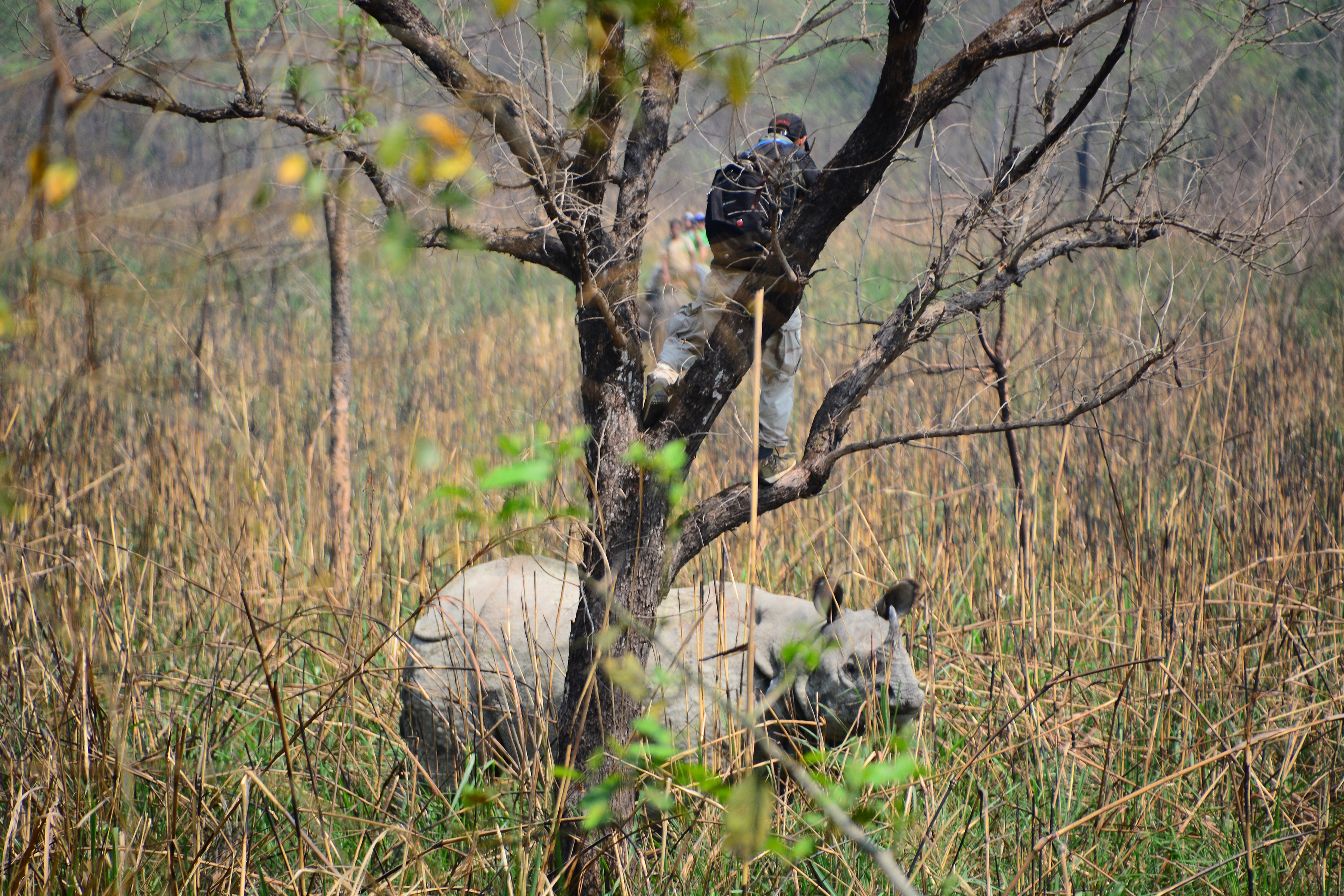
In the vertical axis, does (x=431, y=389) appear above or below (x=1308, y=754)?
above

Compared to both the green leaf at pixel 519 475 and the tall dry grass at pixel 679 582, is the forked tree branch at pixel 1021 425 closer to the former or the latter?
the tall dry grass at pixel 679 582

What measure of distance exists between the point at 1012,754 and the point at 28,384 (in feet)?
15.6

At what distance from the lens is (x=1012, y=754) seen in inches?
97.4

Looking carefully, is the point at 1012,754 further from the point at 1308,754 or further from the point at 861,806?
the point at 1308,754

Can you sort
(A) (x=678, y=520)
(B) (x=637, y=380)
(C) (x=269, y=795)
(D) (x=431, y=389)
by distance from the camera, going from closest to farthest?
(C) (x=269, y=795)
(A) (x=678, y=520)
(B) (x=637, y=380)
(D) (x=431, y=389)

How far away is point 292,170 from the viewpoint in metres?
0.86

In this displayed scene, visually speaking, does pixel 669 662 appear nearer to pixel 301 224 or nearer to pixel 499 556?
pixel 301 224

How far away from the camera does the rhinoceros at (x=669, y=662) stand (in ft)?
7.63

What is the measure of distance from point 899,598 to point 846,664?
0.24m

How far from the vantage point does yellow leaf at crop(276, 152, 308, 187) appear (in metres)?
0.83

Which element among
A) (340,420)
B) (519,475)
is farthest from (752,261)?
(340,420)

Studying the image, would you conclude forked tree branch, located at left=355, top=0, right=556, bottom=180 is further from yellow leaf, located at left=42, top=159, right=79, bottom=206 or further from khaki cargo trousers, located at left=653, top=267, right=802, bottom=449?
yellow leaf, located at left=42, top=159, right=79, bottom=206

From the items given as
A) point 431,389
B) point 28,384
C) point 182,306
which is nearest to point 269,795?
point 182,306

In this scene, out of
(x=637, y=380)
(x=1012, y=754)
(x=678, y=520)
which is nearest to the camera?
(x=678, y=520)
